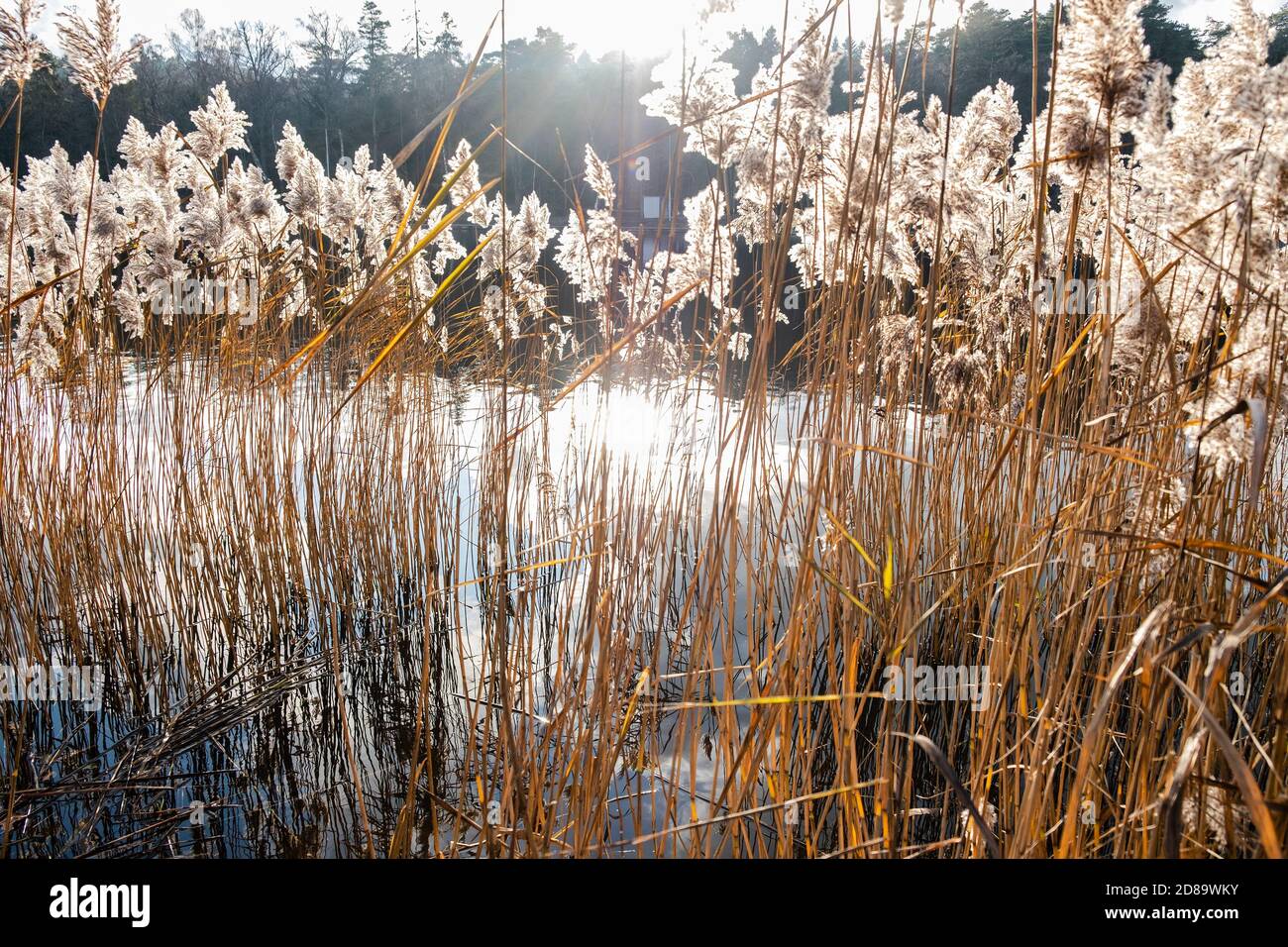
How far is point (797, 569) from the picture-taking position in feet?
6.09

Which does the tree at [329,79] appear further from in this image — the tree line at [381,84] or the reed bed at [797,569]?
the reed bed at [797,569]

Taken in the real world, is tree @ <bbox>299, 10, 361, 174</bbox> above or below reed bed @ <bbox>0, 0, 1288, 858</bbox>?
above

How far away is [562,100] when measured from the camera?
19031 millimetres

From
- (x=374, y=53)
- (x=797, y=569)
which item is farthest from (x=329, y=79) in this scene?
(x=797, y=569)

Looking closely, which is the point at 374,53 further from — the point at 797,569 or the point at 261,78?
the point at 797,569

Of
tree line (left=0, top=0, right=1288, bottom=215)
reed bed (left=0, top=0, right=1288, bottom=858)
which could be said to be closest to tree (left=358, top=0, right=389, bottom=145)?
tree line (left=0, top=0, right=1288, bottom=215)

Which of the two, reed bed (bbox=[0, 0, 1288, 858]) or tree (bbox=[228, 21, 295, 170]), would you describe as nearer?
reed bed (bbox=[0, 0, 1288, 858])

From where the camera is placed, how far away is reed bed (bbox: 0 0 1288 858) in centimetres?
95

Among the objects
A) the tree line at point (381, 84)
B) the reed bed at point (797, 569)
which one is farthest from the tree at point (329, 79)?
the reed bed at point (797, 569)

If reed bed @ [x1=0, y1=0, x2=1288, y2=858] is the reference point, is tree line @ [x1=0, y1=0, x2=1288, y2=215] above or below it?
above

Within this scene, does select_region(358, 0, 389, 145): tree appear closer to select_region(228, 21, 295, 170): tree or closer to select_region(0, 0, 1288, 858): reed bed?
select_region(228, 21, 295, 170): tree

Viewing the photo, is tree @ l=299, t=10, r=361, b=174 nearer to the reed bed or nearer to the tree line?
the tree line

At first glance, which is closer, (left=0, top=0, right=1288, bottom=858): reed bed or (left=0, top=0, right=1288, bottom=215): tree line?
(left=0, top=0, right=1288, bottom=858): reed bed

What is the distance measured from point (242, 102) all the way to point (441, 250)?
18.5m
